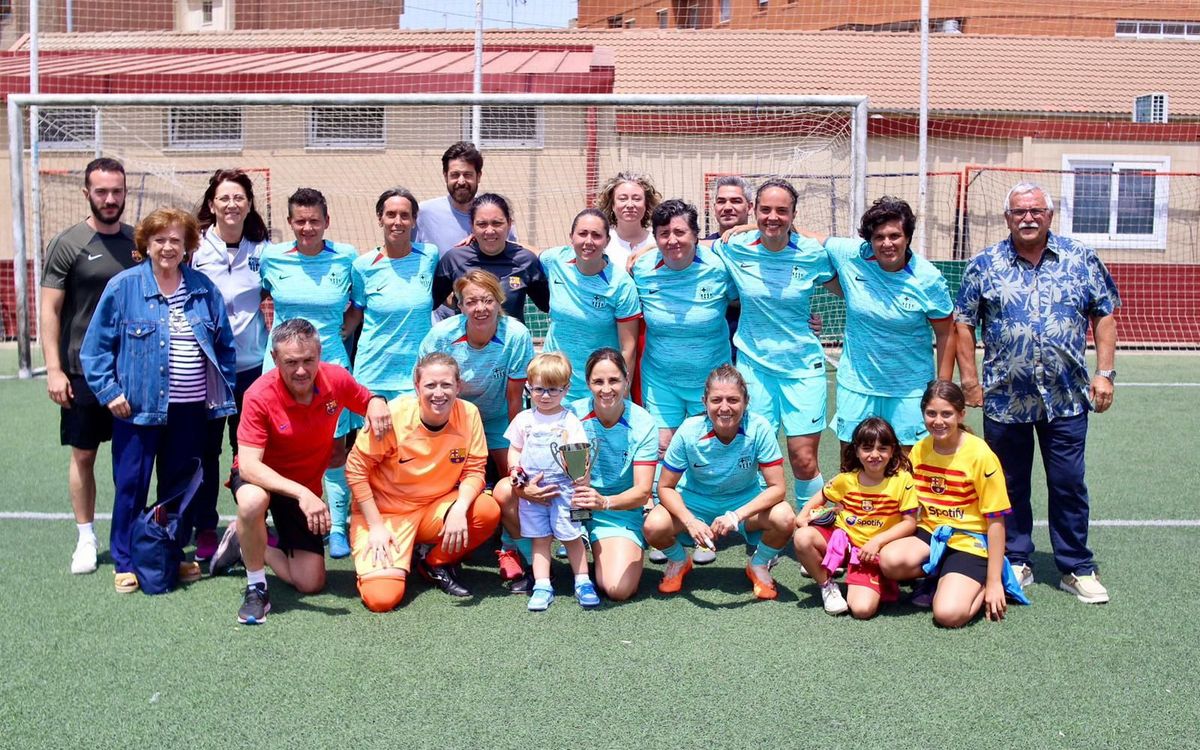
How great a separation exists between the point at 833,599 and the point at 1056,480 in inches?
43.2

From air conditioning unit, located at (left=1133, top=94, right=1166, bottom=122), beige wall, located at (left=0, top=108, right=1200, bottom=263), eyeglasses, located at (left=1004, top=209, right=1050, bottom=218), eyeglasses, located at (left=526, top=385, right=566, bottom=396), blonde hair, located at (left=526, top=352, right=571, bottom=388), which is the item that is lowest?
eyeglasses, located at (left=526, top=385, right=566, bottom=396)

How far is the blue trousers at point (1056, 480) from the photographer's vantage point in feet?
14.6

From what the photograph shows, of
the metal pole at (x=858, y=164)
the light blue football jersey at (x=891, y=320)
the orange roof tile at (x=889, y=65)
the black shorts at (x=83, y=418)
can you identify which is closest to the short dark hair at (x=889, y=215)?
the light blue football jersey at (x=891, y=320)

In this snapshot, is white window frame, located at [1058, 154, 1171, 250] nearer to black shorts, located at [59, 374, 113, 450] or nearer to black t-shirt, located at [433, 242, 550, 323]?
black t-shirt, located at [433, 242, 550, 323]

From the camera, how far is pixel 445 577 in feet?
15.1

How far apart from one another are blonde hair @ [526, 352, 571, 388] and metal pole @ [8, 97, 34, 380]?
24.3 feet

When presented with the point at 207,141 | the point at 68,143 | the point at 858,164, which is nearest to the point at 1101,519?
the point at 858,164

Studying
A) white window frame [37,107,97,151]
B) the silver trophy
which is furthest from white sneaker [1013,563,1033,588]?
white window frame [37,107,97,151]

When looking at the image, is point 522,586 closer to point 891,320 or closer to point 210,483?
point 210,483

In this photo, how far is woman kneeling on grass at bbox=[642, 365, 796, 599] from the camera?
443 cm

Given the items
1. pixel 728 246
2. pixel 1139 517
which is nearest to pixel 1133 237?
pixel 1139 517

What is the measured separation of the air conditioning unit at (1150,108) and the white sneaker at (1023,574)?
1244cm

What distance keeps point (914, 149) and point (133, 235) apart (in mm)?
12152

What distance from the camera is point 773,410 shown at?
4.99 meters
